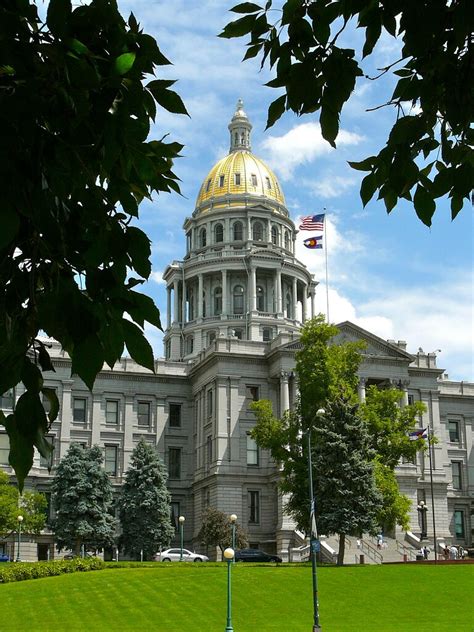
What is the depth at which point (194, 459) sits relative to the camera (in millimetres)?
88688

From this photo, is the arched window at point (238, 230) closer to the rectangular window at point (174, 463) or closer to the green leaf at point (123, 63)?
the rectangular window at point (174, 463)

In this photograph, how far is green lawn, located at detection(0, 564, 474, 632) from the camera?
36531mm

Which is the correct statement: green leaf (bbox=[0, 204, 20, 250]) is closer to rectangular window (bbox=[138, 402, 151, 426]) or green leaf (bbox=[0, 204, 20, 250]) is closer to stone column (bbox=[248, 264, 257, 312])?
rectangular window (bbox=[138, 402, 151, 426])

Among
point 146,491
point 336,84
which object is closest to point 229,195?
point 146,491

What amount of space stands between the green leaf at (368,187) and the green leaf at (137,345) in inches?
107

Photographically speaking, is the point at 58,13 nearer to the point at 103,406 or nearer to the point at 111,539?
the point at 111,539

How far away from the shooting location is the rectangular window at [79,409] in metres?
86.8

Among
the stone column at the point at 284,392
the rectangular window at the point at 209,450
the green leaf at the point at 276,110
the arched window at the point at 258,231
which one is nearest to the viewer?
the green leaf at the point at 276,110

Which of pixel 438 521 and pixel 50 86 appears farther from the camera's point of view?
pixel 438 521

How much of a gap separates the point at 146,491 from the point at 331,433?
2517 centimetres

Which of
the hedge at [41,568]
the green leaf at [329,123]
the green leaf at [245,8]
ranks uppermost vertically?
the green leaf at [245,8]

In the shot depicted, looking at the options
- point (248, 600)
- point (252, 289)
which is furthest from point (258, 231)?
point (248, 600)

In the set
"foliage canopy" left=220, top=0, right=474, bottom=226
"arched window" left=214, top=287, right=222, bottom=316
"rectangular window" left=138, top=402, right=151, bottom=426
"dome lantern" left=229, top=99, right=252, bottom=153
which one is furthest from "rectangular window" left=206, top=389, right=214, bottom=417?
"foliage canopy" left=220, top=0, right=474, bottom=226

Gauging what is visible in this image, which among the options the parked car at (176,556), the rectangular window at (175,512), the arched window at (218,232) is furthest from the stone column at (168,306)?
the parked car at (176,556)
